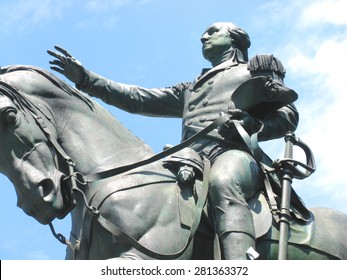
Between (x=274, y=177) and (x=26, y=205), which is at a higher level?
(x=274, y=177)

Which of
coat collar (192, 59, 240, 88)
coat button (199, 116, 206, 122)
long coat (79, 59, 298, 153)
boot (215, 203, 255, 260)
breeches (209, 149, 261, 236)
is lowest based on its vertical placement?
boot (215, 203, 255, 260)

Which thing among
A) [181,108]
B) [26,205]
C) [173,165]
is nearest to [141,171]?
[173,165]

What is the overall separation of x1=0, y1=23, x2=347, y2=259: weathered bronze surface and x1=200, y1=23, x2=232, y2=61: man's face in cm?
79

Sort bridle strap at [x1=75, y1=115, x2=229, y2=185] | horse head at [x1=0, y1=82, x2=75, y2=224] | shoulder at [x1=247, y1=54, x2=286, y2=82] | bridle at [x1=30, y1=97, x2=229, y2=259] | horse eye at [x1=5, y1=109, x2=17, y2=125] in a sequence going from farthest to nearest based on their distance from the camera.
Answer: shoulder at [x1=247, y1=54, x2=286, y2=82] < bridle strap at [x1=75, y1=115, x2=229, y2=185] < horse eye at [x1=5, y1=109, x2=17, y2=125] < horse head at [x1=0, y1=82, x2=75, y2=224] < bridle at [x1=30, y1=97, x2=229, y2=259]

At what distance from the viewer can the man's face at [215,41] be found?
15684 mm

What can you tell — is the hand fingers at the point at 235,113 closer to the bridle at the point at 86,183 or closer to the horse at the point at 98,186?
the horse at the point at 98,186

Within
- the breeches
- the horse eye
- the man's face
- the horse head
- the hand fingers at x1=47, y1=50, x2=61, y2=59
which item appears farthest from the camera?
the man's face

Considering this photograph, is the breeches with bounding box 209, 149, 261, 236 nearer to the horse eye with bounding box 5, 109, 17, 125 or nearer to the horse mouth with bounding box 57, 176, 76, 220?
the horse mouth with bounding box 57, 176, 76, 220

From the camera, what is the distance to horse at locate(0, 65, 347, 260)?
13125 millimetres

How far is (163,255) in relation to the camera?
12.9m

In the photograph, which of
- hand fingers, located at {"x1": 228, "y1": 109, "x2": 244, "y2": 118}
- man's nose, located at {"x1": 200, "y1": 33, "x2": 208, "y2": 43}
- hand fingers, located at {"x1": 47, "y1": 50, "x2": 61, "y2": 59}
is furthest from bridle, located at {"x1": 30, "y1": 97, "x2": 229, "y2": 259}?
man's nose, located at {"x1": 200, "y1": 33, "x2": 208, "y2": 43}

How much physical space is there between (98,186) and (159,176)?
26.9 inches

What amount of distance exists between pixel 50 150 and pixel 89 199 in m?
0.63
